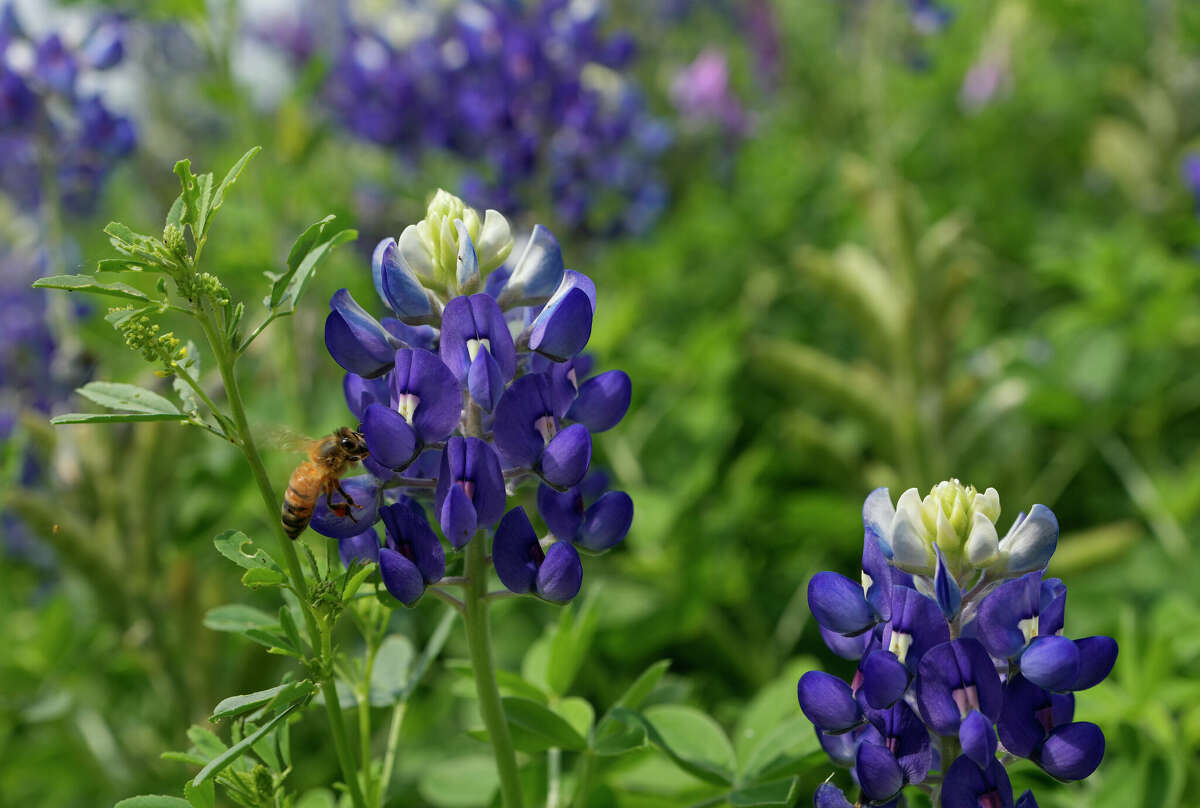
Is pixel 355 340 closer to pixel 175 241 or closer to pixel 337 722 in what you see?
pixel 175 241

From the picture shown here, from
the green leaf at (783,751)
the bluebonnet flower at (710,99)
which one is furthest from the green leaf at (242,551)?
the bluebonnet flower at (710,99)

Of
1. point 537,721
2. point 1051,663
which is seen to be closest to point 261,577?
point 537,721

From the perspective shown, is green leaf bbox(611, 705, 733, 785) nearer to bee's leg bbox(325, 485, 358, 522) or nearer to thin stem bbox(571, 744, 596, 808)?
thin stem bbox(571, 744, 596, 808)

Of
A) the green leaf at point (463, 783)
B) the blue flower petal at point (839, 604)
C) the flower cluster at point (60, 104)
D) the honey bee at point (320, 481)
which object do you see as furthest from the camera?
the flower cluster at point (60, 104)

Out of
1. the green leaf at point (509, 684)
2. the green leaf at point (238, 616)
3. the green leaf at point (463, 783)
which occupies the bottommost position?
the green leaf at point (463, 783)

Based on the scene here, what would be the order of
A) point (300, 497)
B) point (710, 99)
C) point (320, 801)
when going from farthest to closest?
point (710, 99), point (320, 801), point (300, 497)

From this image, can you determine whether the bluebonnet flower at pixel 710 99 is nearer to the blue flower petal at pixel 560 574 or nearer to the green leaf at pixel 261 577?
the blue flower petal at pixel 560 574

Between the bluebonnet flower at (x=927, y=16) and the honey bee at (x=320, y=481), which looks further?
the bluebonnet flower at (x=927, y=16)

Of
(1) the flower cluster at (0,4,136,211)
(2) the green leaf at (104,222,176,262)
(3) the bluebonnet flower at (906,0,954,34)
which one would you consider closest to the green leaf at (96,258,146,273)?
(2) the green leaf at (104,222,176,262)
